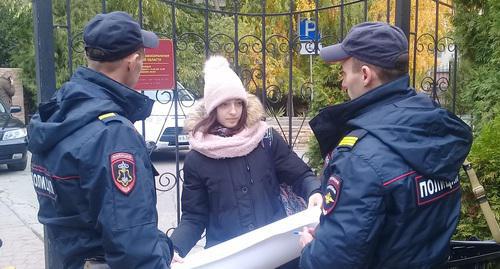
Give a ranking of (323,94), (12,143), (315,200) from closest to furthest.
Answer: (315,200) → (323,94) → (12,143)

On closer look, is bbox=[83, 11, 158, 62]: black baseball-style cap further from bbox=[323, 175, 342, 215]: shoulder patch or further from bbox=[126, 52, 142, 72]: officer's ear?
bbox=[323, 175, 342, 215]: shoulder patch

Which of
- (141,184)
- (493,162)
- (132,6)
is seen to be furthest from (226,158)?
(132,6)

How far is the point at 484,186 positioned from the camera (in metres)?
2.93

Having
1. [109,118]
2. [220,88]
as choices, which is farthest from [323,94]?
[109,118]

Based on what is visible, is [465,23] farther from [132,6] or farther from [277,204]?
[132,6]

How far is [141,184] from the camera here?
6.18ft

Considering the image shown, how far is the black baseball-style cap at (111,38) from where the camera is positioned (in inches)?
79.0

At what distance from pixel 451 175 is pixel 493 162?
1.16m

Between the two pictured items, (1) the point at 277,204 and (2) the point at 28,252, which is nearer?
(1) the point at 277,204

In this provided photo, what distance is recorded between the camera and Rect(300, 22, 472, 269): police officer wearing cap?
1.77m

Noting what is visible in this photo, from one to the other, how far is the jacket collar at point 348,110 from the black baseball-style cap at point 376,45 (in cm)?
8

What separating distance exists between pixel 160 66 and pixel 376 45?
6.38 ft

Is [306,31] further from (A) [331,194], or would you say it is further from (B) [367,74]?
(A) [331,194]

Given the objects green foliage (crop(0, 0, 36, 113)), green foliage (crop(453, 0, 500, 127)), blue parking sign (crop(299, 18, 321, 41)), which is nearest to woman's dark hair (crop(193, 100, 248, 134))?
blue parking sign (crop(299, 18, 321, 41))
